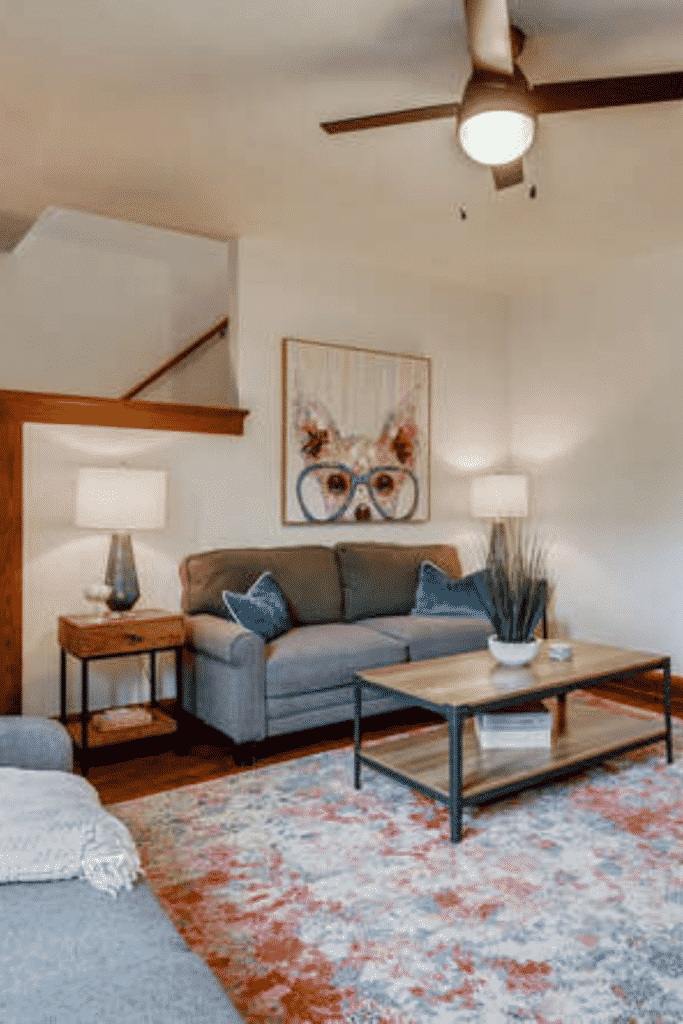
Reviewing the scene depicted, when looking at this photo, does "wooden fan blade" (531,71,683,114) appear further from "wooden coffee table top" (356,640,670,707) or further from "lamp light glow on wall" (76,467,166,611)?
"lamp light glow on wall" (76,467,166,611)

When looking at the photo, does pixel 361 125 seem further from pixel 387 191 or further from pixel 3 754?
pixel 3 754

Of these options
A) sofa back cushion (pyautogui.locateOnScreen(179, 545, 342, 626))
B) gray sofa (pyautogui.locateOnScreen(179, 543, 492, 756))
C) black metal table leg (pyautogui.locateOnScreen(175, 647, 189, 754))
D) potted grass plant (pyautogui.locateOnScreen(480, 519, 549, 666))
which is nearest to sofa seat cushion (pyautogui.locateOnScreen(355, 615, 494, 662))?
gray sofa (pyautogui.locateOnScreen(179, 543, 492, 756))

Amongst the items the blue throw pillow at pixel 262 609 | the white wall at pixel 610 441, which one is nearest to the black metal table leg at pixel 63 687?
the blue throw pillow at pixel 262 609

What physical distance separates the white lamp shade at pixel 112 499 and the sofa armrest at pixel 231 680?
620mm

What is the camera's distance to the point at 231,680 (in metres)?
3.14

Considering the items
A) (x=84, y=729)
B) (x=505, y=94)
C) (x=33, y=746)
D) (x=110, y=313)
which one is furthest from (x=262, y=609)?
(x=110, y=313)

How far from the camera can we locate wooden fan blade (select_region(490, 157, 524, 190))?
2428 mm

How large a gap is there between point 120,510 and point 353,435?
178cm

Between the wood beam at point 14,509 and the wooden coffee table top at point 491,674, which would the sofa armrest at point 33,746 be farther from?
the wood beam at point 14,509

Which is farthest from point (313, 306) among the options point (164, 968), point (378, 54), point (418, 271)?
point (164, 968)

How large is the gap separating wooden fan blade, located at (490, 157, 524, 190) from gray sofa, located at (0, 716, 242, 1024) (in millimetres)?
2361

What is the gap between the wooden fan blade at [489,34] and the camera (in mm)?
1818

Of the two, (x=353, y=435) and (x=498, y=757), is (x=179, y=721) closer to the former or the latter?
(x=498, y=757)

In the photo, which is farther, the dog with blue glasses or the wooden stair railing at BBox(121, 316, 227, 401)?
the wooden stair railing at BBox(121, 316, 227, 401)
